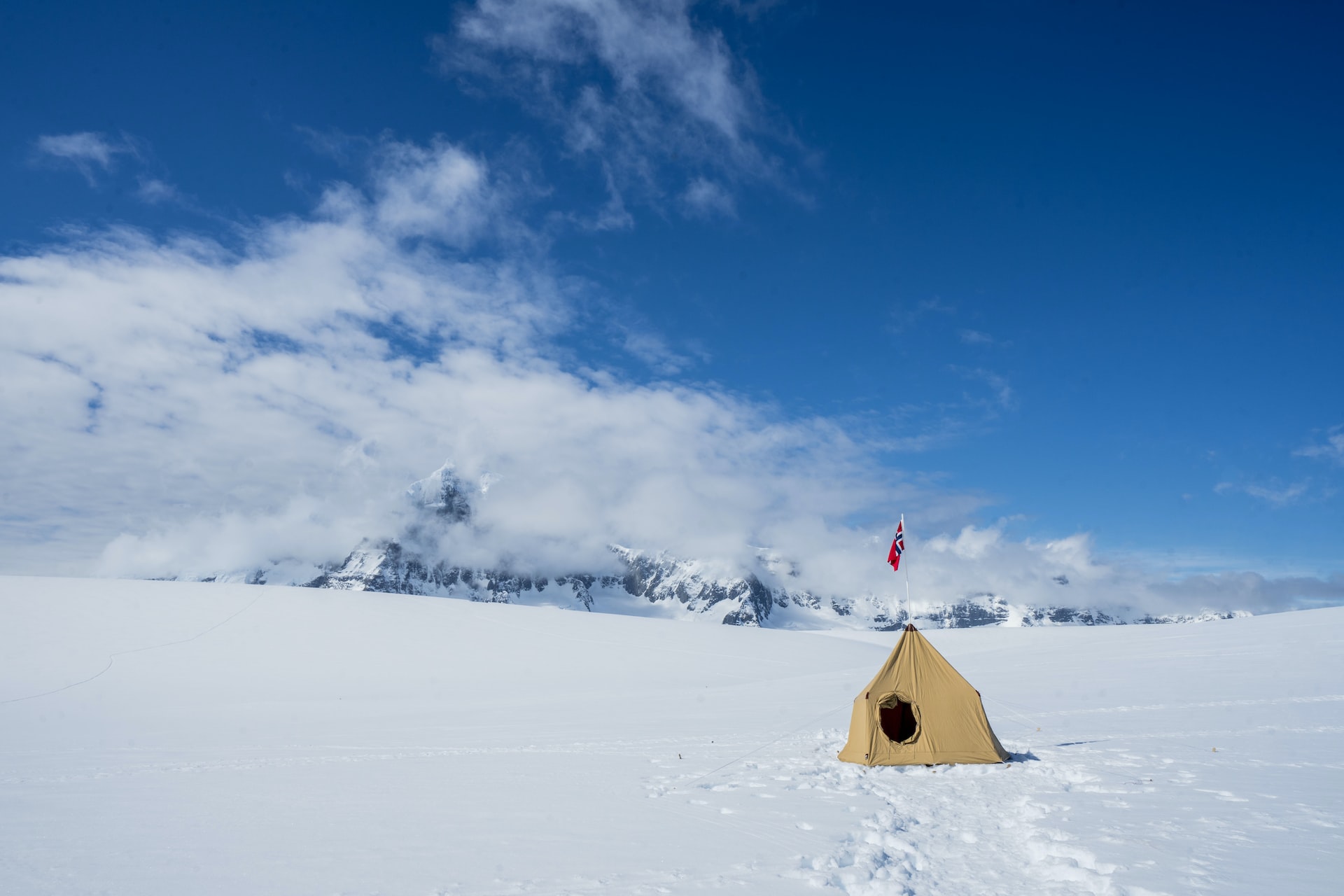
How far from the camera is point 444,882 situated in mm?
6230

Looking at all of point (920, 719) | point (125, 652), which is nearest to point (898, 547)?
point (920, 719)

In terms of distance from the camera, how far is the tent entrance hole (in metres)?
12.4

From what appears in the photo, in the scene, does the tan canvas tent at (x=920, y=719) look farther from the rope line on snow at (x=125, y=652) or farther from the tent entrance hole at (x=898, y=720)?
the rope line on snow at (x=125, y=652)

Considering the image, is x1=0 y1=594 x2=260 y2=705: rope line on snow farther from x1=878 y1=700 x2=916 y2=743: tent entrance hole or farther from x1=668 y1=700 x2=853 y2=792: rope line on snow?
x1=878 y1=700 x2=916 y2=743: tent entrance hole

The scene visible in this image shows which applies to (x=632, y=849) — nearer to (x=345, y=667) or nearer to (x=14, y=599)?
(x=345, y=667)

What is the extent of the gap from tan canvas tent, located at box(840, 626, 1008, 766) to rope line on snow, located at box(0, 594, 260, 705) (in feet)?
85.3

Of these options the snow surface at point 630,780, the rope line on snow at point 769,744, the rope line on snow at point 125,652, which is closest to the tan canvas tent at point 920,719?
the snow surface at point 630,780

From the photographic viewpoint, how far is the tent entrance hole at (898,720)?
40.7ft

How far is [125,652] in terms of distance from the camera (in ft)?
88.6

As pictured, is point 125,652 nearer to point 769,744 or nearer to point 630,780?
point 630,780

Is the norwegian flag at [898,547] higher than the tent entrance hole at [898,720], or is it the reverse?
the norwegian flag at [898,547]

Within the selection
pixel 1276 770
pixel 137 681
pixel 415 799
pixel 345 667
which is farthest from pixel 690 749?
pixel 137 681

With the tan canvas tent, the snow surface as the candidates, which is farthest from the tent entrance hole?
the snow surface

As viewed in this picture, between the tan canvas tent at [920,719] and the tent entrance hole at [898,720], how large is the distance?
1 centimetres
